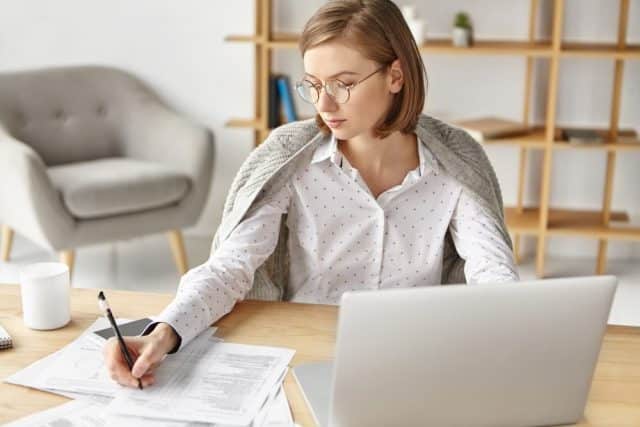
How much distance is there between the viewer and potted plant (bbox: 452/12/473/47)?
11.8ft

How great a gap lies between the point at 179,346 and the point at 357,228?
1.70ft

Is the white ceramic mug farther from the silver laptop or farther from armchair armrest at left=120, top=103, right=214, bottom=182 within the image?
armchair armrest at left=120, top=103, right=214, bottom=182

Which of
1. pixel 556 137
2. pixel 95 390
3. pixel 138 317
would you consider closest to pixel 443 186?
pixel 138 317

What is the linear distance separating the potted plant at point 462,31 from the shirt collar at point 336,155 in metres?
1.89

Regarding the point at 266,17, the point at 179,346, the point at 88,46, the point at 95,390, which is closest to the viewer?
the point at 95,390

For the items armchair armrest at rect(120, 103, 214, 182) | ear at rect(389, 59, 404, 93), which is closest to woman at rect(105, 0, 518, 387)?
ear at rect(389, 59, 404, 93)

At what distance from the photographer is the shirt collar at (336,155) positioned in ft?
5.78

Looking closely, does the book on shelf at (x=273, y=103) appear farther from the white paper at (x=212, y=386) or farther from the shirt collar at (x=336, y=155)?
the white paper at (x=212, y=386)

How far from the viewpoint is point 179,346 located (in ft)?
4.58

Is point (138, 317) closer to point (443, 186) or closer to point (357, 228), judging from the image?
point (357, 228)

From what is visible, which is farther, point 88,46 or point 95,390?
point 88,46

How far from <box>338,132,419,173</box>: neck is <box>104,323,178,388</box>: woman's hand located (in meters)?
0.56

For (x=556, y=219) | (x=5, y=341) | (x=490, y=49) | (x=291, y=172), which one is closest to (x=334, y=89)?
(x=291, y=172)

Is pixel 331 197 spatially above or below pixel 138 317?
above
